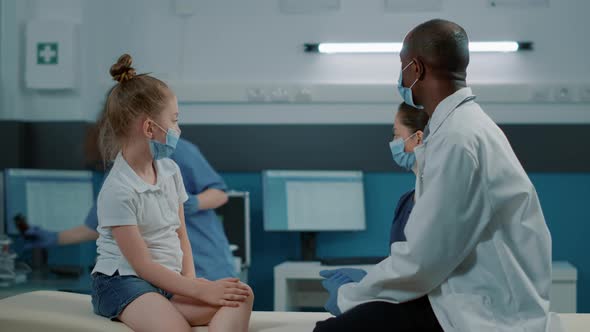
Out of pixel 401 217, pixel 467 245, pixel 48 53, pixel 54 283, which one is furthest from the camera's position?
pixel 48 53

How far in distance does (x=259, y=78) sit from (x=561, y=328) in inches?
116

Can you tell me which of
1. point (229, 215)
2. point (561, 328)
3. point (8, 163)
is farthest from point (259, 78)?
point (561, 328)

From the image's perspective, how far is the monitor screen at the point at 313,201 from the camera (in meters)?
4.25

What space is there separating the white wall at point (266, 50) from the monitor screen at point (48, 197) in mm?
359

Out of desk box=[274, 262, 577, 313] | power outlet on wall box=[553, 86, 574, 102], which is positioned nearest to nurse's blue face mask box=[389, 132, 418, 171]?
desk box=[274, 262, 577, 313]

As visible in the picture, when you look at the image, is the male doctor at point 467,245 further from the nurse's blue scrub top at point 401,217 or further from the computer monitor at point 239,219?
the computer monitor at point 239,219

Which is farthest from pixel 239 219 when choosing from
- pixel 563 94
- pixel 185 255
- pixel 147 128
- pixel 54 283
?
pixel 147 128

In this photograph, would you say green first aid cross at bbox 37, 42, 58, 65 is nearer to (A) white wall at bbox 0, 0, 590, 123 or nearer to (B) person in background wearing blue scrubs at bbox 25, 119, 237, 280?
(A) white wall at bbox 0, 0, 590, 123

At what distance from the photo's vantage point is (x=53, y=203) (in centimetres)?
417

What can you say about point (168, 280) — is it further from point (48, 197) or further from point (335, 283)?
point (48, 197)

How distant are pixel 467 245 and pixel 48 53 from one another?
10.6 feet

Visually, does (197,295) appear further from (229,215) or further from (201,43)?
(201,43)

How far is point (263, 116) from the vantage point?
14.7 ft

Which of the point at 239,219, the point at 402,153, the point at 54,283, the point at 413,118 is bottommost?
the point at 54,283
